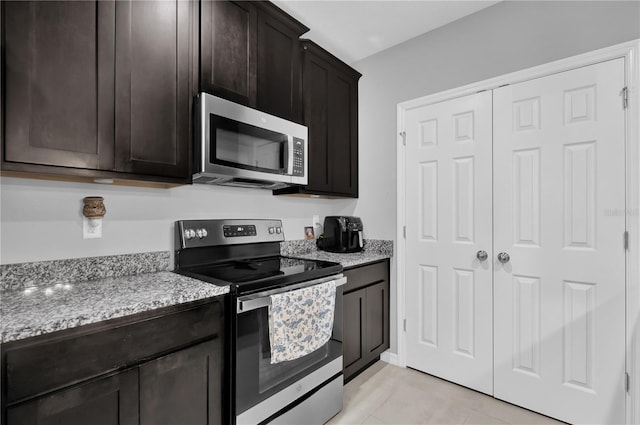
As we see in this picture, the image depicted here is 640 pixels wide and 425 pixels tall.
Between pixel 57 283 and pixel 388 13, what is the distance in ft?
8.40

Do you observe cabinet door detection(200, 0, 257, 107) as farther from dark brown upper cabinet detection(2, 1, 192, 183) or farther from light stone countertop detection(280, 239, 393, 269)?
light stone countertop detection(280, 239, 393, 269)

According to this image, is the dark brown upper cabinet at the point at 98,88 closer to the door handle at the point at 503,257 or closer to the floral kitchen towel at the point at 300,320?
the floral kitchen towel at the point at 300,320

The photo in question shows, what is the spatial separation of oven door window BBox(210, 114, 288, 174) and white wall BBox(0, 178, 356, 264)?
386 millimetres

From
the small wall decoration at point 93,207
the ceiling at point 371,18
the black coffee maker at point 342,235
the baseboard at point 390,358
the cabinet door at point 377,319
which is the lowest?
the baseboard at point 390,358

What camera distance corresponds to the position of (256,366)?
1.47 metres

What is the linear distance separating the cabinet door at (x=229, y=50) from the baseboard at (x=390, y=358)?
87.4 inches

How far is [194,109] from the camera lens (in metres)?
1.58

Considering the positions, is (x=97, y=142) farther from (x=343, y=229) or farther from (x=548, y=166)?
(x=548, y=166)

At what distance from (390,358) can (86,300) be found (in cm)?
225

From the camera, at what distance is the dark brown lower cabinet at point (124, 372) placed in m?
0.91

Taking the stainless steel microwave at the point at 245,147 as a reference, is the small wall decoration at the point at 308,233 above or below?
below

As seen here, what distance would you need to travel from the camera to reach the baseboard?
2.56m

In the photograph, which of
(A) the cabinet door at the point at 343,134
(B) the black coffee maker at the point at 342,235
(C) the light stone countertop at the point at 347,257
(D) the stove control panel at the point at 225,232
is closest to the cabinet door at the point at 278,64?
(A) the cabinet door at the point at 343,134

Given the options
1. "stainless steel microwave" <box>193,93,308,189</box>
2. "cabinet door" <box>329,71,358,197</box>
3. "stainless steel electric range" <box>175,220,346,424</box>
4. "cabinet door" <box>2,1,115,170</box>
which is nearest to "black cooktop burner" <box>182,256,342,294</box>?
"stainless steel electric range" <box>175,220,346,424</box>
